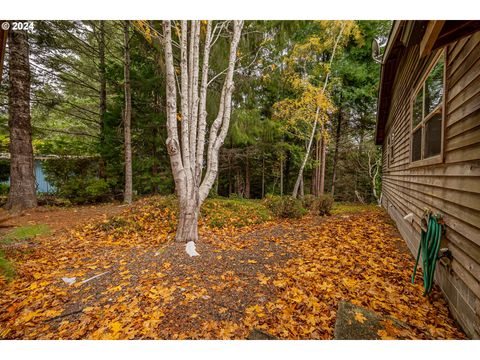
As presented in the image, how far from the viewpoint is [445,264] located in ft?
8.76

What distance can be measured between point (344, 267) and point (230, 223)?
11.0ft

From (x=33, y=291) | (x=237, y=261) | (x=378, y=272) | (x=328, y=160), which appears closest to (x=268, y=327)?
(x=237, y=261)

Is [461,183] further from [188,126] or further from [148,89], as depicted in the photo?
[148,89]

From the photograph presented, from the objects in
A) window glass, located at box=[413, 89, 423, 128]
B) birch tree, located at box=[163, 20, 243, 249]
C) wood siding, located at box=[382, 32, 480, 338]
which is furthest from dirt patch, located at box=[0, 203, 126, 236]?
window glass, located at box=[413, 89, 423, 128]

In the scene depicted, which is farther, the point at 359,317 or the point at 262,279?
the point at 262,279

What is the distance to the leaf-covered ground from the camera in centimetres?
232

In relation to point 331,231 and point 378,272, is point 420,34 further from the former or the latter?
point 331,231

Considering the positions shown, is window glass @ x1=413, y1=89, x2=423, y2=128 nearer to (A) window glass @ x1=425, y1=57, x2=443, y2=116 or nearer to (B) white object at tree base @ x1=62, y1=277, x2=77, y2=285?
(A) window glass @ x1=425, y1=57, x2=443, y2=116

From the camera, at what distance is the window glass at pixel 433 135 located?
9.99ft

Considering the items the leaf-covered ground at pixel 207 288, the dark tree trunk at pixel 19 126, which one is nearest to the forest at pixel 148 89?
the dark tree trunk at pixel 19 126

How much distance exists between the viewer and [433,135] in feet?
10.7

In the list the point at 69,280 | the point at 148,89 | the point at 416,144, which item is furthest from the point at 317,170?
the point at 69,280

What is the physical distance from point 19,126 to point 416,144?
1036 cm

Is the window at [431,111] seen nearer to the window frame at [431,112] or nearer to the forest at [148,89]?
the window frame at [431,112]
